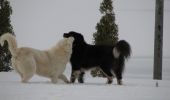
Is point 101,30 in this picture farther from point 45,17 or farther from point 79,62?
point 45,17

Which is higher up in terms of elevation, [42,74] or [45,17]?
[45,17]

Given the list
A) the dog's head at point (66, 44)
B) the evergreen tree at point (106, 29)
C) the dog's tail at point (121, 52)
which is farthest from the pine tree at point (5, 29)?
the dog's head at point (66, 44)

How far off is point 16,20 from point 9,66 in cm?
3037

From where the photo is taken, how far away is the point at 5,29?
23.9m

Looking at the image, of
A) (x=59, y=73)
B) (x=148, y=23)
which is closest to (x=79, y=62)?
(x=59, y=73)

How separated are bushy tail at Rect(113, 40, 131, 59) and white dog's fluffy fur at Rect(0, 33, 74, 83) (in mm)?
1107

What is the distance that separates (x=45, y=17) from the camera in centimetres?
6334

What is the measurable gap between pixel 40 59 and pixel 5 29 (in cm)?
1231

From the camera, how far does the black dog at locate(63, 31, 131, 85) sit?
42.2ft

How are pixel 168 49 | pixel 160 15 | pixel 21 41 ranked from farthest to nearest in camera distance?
pixel 168 49
pixel 21 41
pixel 160 15

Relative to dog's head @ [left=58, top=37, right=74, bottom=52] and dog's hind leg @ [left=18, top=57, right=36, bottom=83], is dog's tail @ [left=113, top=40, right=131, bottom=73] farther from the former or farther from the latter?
dog's hind leg @ [left=18, top=57, right=36, bottom=83]

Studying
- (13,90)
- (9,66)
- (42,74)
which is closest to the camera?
(13,90)

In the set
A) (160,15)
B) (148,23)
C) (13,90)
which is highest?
(148,23)

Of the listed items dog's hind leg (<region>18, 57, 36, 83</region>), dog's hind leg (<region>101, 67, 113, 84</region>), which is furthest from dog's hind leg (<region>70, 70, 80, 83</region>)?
dog's hind leg (<region>18, 57, 36, 83</region>)
